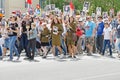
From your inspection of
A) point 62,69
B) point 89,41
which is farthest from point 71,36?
point 62,69

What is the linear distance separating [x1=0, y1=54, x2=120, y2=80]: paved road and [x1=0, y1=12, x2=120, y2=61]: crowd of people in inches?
29.2

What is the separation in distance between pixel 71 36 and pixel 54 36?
0.98m

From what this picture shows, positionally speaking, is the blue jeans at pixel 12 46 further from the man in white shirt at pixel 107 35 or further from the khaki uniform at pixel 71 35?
the man in white shirt at pixel 107 35

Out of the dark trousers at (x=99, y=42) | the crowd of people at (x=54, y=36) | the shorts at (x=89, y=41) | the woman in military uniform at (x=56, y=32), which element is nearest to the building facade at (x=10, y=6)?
the crowd of people at (x=54, y=36)

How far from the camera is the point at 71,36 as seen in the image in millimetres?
21656

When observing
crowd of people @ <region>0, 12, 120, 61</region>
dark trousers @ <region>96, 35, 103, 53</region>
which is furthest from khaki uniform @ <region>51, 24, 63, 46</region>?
dark trousers @ <region>96, 35, 103, 53</region>

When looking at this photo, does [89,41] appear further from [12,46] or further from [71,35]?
[12,46]

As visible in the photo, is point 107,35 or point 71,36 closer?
point 71,36

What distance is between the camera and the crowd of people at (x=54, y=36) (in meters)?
20.0

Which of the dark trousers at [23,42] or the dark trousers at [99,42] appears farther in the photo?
the dark trousers at [99,42]

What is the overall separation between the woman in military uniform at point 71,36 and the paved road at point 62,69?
0.92 meters

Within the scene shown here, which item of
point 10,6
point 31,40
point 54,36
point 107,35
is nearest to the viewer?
point 31,40

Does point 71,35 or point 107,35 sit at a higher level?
point 71,35

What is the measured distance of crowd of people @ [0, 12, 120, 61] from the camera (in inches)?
787
